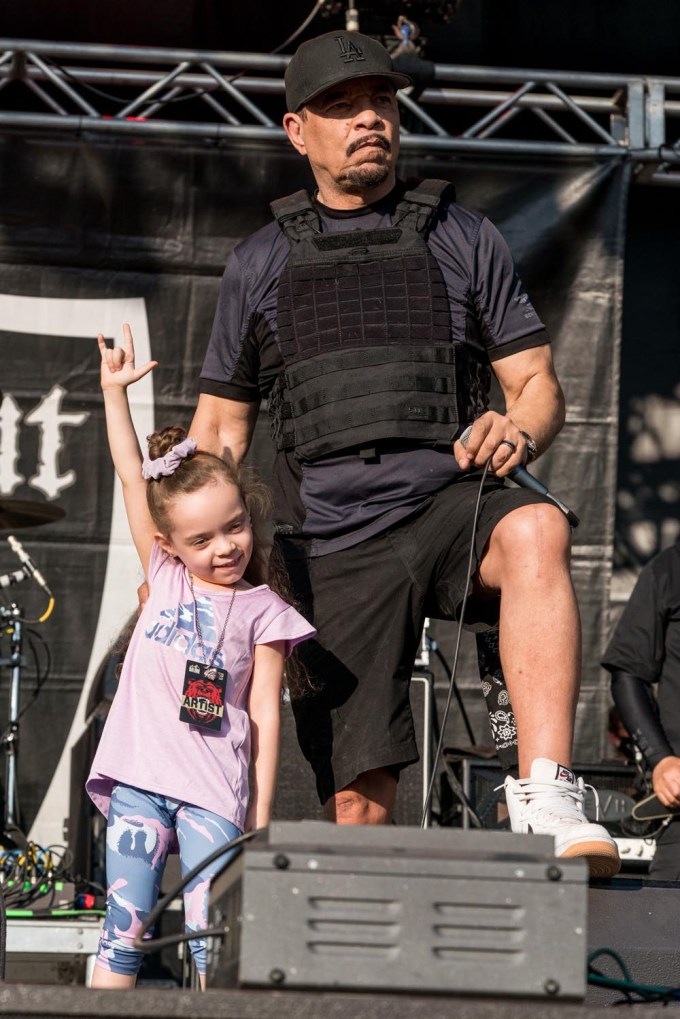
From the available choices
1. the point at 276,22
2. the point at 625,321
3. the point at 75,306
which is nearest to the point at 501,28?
the point at 276,22

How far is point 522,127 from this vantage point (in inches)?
267

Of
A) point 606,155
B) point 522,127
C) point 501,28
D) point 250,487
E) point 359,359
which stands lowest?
point 250,487

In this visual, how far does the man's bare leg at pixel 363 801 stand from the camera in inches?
115

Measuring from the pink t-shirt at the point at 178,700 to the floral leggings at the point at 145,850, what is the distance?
0.12ft

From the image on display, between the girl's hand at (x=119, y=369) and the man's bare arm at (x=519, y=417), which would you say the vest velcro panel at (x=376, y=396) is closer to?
the man's bare arm at (x=519, y=417)

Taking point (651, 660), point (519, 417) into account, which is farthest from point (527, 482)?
point (651, 660)

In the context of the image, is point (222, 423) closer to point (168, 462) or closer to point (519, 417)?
point (168, 462)

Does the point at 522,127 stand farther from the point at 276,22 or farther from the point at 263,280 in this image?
the point at 263,280

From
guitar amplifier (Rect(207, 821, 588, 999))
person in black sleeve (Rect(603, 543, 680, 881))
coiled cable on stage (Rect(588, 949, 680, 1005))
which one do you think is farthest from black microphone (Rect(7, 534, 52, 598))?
guitar amplifier (Rect(207, 821, 588, 999))

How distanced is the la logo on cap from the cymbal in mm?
2713

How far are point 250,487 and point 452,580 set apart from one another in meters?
0.53

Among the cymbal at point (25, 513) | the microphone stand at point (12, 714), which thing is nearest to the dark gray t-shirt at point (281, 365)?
the cymbal at point (25, 513)

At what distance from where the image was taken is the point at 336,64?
3074mm

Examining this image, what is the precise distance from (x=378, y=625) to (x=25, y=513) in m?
2.78
